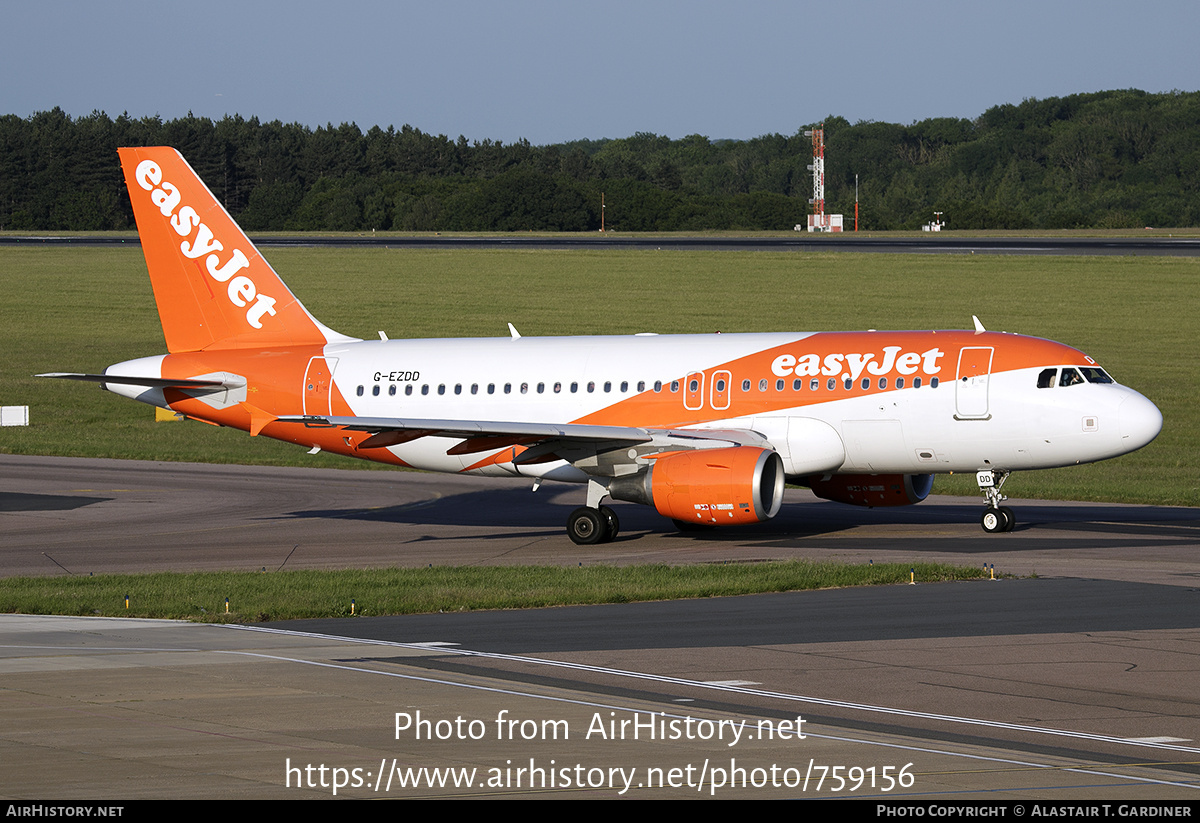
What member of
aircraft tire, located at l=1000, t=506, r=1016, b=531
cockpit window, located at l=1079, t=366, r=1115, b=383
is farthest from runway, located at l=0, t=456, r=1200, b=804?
cockpit window, located at l=1079, t=366, r=1115, b=383

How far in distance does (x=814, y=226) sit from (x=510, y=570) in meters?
122

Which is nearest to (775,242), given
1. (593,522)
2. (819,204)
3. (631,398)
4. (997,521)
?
(819,204)

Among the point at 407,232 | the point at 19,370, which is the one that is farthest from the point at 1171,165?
the point at 19,370

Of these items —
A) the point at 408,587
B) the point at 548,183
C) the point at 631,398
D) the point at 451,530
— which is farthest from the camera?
the point at 548,183

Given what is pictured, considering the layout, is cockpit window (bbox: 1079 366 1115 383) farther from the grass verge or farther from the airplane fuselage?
the grass verge

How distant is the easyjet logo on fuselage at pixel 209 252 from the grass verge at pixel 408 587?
10521 millimetres

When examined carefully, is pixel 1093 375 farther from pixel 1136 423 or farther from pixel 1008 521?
pixel 1008 521

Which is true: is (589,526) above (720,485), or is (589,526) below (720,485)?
below

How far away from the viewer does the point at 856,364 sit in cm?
3027

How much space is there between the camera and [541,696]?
15.1 meters

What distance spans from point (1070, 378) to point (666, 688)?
16.6 metres

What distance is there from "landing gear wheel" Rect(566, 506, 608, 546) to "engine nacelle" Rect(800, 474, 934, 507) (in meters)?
4.57

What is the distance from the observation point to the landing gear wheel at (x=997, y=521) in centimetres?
3009

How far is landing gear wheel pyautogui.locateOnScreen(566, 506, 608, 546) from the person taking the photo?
3066cm
